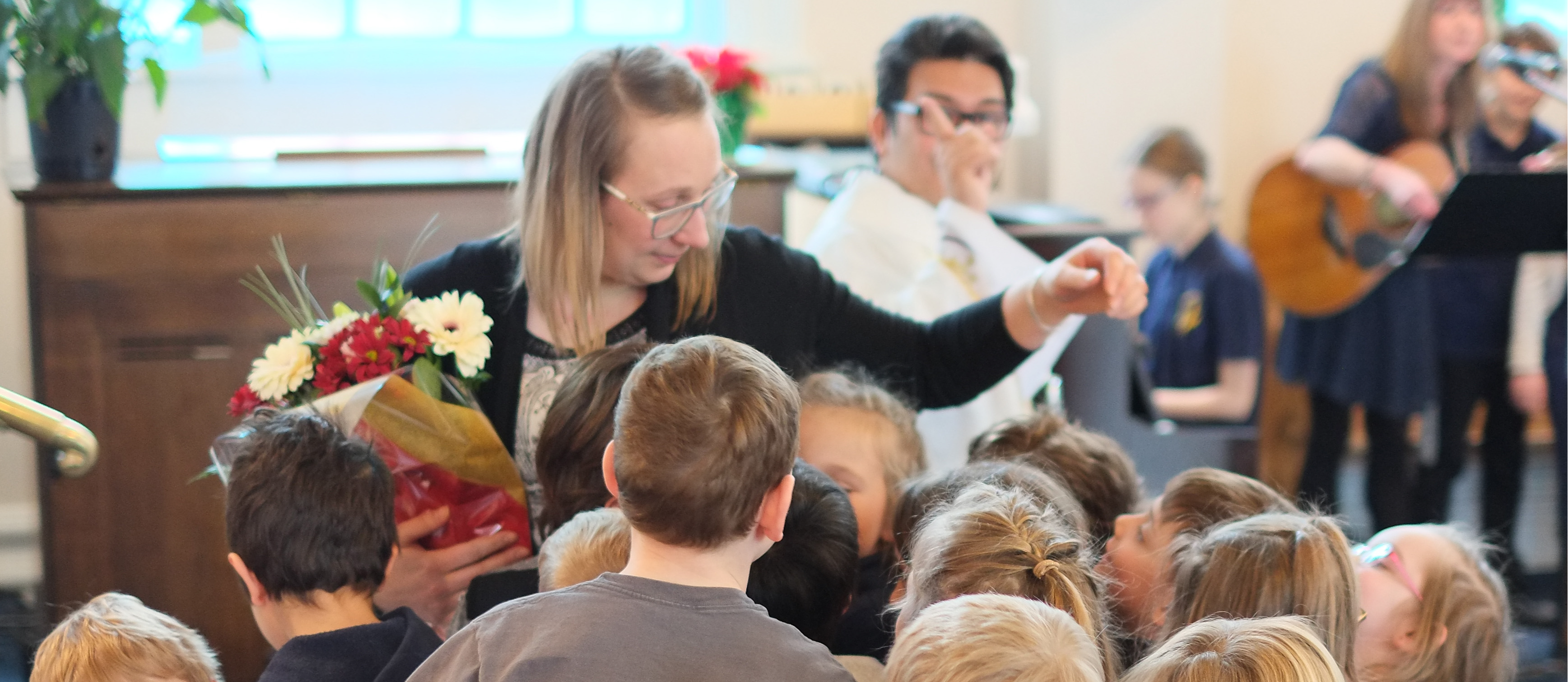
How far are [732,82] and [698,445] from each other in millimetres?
2275

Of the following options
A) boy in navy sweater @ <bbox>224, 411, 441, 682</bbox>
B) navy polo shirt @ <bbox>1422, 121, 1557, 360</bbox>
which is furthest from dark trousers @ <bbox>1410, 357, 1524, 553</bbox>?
boy in navy sweater @ <bbox>224, 411, 441, 682</bbox>

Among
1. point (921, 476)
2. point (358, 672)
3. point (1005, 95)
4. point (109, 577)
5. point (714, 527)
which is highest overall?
point (1005, 95)

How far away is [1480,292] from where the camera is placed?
11.3 ft

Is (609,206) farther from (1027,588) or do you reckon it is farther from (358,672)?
(1027,588)

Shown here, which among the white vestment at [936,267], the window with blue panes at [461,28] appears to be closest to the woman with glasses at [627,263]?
the white vestment at [936,267]

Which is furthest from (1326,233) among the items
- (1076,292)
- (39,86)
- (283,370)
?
(39,86)

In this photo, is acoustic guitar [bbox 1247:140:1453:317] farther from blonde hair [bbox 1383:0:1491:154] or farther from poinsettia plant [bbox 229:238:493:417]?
poinsettia plant [bbox 229:238:493:417]

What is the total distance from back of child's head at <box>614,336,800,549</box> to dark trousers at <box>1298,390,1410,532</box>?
283 centimetres

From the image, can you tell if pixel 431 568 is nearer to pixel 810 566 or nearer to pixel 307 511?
pixel 307 511

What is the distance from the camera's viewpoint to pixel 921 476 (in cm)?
168

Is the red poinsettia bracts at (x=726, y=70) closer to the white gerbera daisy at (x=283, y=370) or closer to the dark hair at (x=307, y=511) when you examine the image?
the white gerbera daisy at (x=283, y=370)

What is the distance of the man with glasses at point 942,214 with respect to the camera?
2.31 meters

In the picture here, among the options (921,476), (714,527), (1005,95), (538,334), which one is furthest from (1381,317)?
(714,527)

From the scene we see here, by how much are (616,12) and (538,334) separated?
123 inches
